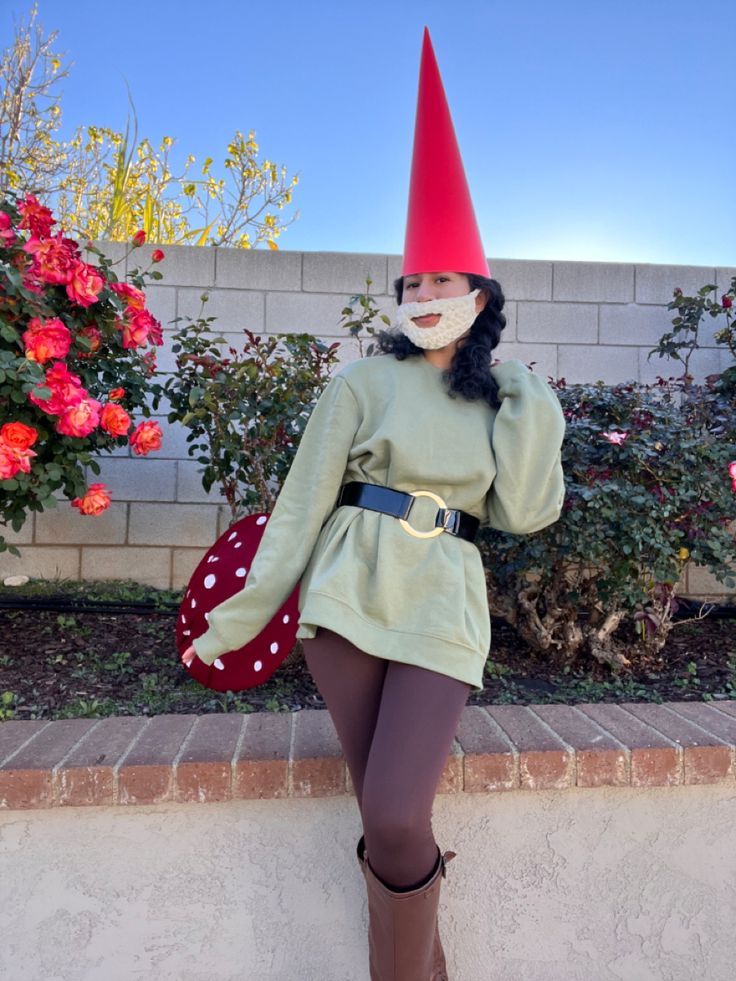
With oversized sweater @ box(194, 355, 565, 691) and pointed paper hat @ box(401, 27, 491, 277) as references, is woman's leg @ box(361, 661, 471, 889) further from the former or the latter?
pointed paper hat @ box(401, 27, 491, 277)

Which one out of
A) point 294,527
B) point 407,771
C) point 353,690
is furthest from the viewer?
point 294,527

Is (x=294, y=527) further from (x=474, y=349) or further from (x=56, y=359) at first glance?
(x=56, y=359)

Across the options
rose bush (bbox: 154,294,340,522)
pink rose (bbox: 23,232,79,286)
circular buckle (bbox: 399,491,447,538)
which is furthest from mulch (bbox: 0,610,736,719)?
pink rose (bbox: 23,232,79,286)

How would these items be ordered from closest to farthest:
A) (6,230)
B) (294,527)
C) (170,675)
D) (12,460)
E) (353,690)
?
1. (353,690)
2. (294,527)
3. (12,460)
4. (6,230)
5. (170,675)

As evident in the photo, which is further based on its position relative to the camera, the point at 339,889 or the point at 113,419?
the point at 113,419

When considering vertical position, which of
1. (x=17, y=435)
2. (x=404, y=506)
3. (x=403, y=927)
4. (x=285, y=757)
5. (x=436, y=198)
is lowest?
(x=403, y=927)

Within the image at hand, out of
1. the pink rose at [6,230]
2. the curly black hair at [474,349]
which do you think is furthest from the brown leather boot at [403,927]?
the pink rose at [6,230]

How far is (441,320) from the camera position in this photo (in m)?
1.63

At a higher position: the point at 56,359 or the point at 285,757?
the point at 56,359

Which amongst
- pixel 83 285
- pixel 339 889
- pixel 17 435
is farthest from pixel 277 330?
pixel 339 889

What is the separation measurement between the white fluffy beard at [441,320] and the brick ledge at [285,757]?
3.12ft

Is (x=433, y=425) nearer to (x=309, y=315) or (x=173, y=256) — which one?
(x=309, y=315)

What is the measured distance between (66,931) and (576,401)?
2128mm

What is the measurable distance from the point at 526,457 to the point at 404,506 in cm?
28
